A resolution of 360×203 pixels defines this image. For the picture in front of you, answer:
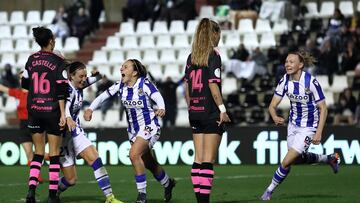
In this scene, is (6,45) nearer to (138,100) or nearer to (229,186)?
(229,186)

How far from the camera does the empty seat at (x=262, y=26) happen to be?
103 feet

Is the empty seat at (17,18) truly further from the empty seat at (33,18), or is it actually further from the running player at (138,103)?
the running player at (138,103)

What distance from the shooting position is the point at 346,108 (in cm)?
2692

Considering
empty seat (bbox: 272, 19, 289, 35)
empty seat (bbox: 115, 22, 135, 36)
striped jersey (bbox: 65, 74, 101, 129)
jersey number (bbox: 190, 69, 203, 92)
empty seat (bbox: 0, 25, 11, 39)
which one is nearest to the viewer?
jersey number (bbox: 190, 69, 203, 92)

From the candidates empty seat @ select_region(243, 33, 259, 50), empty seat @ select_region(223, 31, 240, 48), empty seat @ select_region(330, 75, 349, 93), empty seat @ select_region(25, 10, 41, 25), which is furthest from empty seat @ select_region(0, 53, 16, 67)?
empty seat @ select_region(330, 75, 349, 93)

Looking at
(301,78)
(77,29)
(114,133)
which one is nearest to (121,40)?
(77,29)

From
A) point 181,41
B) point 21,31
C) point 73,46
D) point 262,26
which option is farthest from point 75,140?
point 21,31

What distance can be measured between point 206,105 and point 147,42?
2013cm

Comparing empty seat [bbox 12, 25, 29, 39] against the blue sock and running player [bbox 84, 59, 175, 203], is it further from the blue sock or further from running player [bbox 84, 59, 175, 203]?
the blue sock

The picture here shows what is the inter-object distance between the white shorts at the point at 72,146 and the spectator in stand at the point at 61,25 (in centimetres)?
2007

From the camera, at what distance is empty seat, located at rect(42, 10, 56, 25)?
35.4 meters

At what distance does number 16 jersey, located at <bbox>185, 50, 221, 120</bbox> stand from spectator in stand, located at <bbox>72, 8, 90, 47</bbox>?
21.5 metres

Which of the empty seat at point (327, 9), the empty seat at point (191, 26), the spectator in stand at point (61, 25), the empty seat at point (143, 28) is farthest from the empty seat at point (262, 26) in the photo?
the spectator in stand at point (61, 25)

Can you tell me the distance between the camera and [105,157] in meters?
24.9
